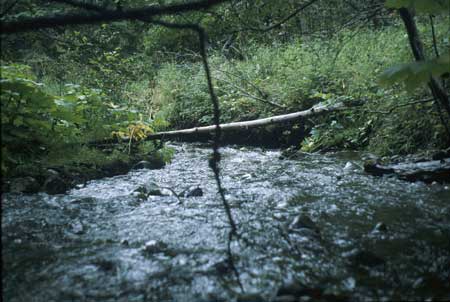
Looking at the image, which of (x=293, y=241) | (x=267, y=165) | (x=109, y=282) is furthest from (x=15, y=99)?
(x=267, y=165)

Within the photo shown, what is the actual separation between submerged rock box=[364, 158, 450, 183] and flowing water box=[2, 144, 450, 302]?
0.13 meters

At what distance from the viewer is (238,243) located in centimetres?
229

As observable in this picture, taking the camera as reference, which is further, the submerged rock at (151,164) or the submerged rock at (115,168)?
the submerged rock at (151,164)

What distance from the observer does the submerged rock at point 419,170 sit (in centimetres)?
343

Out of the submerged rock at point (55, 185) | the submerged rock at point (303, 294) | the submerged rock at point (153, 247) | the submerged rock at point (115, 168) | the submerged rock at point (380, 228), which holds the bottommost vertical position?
the submerged rock at point (303, 294)

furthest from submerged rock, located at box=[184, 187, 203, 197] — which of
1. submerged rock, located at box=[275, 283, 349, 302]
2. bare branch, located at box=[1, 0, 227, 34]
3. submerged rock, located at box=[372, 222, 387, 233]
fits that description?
bare branch, located at box=[1, 0, 227, 34]

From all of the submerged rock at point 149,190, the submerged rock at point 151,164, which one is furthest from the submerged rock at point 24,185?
the submerged rock at point 151,164

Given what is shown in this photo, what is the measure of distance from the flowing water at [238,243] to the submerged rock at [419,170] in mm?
129

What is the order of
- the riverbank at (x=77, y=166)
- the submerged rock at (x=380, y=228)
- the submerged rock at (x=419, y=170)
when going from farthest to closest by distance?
the riverbank at (x=77, y=166) < the submerged rock at (x=419, y=170) < the submerged rock at (x=380, y=228)

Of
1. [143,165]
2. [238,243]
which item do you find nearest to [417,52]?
[238,243]

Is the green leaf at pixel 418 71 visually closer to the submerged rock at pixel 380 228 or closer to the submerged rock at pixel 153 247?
the submerged rock at pixel 380 228

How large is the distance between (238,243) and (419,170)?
7.37 feet

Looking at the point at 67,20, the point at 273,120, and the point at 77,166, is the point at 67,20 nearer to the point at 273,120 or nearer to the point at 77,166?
the point at 77,166

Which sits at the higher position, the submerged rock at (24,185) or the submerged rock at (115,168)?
the submerged rock at (115,168)
